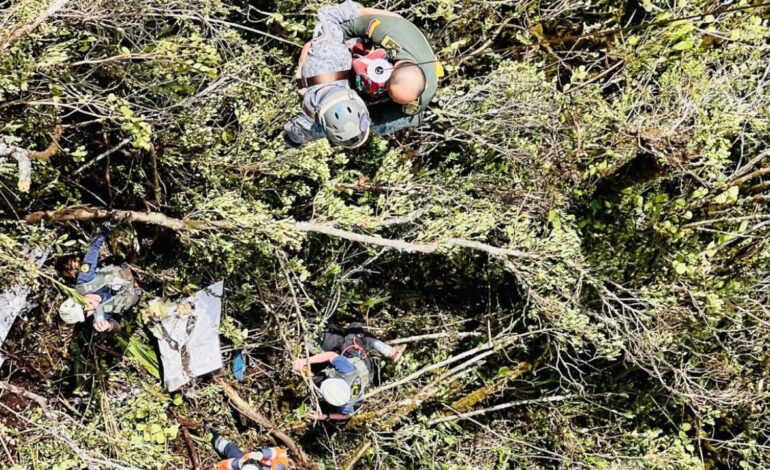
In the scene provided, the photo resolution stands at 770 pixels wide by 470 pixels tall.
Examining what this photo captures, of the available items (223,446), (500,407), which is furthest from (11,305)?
(500,407)

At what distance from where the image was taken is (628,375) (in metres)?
5.37

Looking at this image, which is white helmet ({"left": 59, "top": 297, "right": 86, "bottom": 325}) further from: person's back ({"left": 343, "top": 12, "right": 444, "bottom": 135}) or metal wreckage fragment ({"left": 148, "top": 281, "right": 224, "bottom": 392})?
person's back ({"left": 343, "top": 12, "right": 444, "bottom": 135})

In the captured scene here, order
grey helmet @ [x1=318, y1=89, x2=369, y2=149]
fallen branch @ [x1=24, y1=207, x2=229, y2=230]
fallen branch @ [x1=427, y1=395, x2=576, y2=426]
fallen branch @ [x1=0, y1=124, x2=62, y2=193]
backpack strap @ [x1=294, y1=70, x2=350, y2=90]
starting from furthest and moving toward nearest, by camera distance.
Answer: fallen branch @ [x1=427, y1=395, x2=576, y2=426] → fallen branch @ [x1=24, y1=207, x2=229, y2=230] → backpack strap @ [x1=294, y1=70, x2=350, y2=90] → grey helmet @ [x1=318, y1=89, x2=369, y2=149] → fallen branch @ [x1=0, y1=124, x2=62, y2=193]

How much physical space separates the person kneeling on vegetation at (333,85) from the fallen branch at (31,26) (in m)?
1.26

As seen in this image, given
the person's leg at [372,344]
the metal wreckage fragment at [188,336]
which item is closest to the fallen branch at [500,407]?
the person's leg at [372,344]

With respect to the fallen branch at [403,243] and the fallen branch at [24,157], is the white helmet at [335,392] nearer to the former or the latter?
the fallen branch at [403,243]

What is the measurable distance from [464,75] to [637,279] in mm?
1976

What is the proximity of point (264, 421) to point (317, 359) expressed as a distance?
0.70 m

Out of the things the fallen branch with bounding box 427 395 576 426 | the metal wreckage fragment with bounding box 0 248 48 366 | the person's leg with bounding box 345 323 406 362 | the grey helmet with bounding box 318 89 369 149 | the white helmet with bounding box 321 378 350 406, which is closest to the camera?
the grey helmet with bounding box 318 89 369 149

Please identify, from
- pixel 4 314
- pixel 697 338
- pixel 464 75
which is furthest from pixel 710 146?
pixel 4 314

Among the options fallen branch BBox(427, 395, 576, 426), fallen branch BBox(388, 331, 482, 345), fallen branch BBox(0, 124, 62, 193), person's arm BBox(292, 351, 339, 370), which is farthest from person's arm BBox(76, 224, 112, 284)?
fallen branch BBox(427, 395, 576, 426)

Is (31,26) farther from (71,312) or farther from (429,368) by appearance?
(429,368)

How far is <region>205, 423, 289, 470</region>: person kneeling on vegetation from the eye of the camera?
4.88 meters

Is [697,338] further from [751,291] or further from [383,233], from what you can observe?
[383,233]
